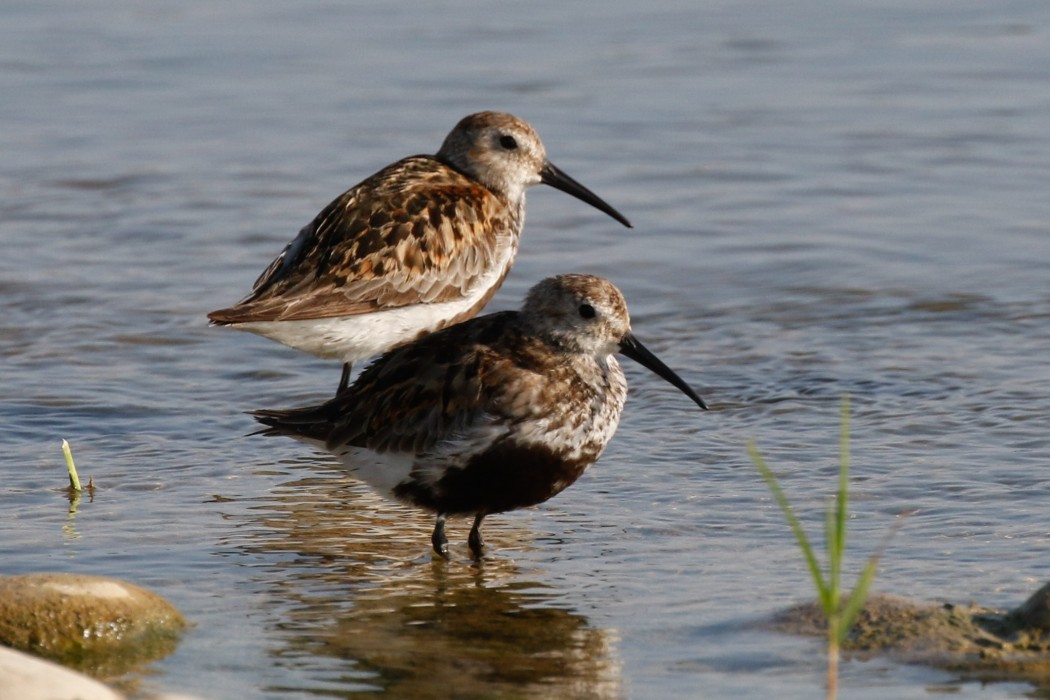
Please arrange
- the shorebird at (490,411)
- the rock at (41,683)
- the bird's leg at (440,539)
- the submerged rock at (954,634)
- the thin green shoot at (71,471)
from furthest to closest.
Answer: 1. the thin green shoot at (71,471)
2. the bird's leg at (440,539)
3. the shorebird at (490,411)
4. the submerged rock at (954,634)
5. the rock at (41,683)

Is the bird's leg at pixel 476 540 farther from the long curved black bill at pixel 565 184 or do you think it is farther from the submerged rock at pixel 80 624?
the long curved black bill at pixel 565 184

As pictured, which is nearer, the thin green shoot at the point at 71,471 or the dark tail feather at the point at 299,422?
the dark tail feather at the point at 299,422

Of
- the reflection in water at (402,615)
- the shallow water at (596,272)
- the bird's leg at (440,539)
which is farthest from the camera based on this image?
the bird's leg at (440,539)

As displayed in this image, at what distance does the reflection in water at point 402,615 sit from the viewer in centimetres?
646

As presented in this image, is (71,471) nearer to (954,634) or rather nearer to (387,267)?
(387,267)

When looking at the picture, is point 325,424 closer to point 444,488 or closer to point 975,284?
point 444,488

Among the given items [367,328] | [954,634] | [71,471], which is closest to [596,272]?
[367,328]

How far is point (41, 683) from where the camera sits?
5484 mm

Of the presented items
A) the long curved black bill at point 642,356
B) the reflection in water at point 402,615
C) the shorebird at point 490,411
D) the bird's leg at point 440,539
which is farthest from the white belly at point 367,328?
the long curved black bill at point 642,356

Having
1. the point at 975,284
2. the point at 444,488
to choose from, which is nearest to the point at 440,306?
the point at 444,488

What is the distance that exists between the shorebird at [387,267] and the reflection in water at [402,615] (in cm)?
106

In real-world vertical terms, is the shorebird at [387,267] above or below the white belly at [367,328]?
above

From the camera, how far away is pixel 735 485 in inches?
355

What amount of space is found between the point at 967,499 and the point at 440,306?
3187 millimetres
